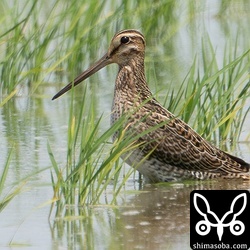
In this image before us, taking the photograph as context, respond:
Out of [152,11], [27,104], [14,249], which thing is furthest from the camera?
[152,11]

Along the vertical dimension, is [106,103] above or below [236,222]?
above

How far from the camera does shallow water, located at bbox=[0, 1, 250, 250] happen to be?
6785mm

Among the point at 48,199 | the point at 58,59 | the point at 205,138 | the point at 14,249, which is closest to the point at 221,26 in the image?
the point at 58,59

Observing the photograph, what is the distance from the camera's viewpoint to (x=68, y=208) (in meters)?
7.20

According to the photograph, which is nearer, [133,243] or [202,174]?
[133,243]

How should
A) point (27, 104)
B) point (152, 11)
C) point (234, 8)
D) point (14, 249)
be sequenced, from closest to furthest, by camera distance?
point (14, 249)
point (27, 104)
point (152, 11)
point (234, 8)

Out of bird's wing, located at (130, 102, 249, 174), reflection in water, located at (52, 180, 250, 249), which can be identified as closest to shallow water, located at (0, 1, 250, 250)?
reflection in water, located at (52, 180, 250, 249)

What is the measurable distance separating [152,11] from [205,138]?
147 inches

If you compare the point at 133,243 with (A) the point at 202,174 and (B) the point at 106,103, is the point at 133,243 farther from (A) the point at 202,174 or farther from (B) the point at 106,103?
(B) the point at 106,103

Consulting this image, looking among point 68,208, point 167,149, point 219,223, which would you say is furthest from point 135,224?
point 167,149

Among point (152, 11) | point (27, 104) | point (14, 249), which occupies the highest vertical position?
point (152, 11)

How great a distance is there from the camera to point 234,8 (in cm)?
1371

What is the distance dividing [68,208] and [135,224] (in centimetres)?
38

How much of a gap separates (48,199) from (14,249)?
3.30ft
